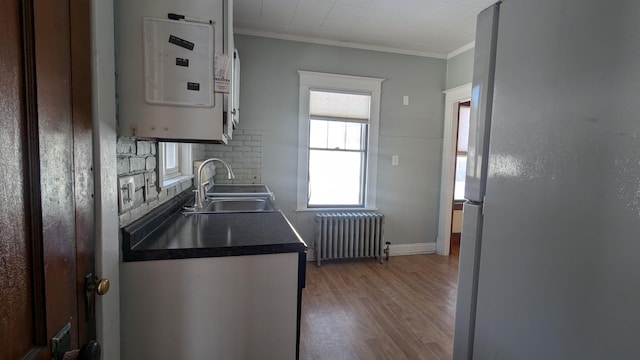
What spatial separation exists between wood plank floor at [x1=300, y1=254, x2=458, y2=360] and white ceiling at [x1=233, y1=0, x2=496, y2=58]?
264 centimetres

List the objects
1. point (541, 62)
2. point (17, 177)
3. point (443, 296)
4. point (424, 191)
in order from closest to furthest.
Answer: point (17, 177), point (541, 62), point (443, 296), point (424, 191)

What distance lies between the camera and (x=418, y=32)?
127 inches

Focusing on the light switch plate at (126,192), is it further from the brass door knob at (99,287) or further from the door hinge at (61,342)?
the door hinge at (61,342)

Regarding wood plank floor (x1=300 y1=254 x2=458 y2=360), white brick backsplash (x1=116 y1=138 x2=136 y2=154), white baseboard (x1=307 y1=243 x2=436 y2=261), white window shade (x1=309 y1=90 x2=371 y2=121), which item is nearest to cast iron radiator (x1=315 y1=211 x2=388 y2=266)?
wood plank floor (x1=300 y1=254 x2=458 y2=360)

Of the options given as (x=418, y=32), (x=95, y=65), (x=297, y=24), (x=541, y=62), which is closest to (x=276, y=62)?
(x=297, y=24)

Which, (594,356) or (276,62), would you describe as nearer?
(594,356)

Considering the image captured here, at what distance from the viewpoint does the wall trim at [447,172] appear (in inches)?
150

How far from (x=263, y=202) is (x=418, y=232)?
2404 mm

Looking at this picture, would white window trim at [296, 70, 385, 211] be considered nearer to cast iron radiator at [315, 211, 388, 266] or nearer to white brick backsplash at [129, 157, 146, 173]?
cast iron radiator at [315, 211, 388, 266]

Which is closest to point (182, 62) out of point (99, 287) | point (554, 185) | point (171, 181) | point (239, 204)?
point (99, 287)

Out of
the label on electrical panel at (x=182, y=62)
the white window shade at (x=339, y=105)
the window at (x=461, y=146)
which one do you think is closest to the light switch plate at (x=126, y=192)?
the label on electrical panel at (x=182, y=62)

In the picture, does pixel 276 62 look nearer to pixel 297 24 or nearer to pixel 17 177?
pixel 297 24

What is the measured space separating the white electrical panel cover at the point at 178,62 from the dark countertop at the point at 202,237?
0.53m

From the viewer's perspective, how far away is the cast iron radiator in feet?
11.3
